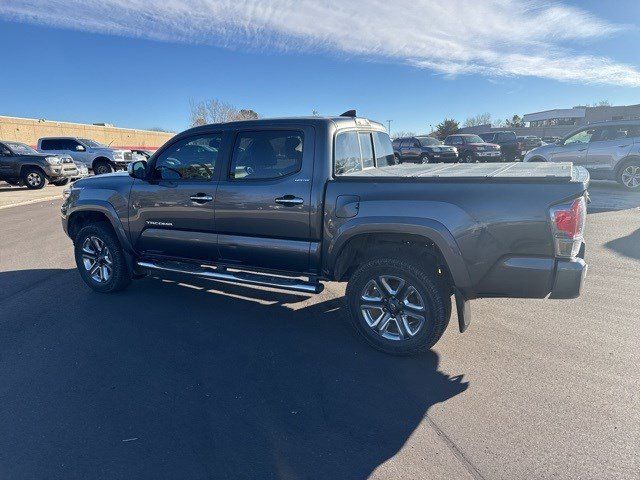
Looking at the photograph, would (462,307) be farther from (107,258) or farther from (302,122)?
(107,258)

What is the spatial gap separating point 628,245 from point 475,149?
16.2 metres

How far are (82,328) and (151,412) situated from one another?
178 centimetres

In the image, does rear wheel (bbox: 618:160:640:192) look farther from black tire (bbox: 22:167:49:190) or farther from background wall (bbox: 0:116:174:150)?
background wall (bbox: 0:116:174:150)

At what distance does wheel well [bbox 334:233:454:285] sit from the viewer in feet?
11.3

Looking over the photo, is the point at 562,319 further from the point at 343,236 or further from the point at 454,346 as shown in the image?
the point at 343,236

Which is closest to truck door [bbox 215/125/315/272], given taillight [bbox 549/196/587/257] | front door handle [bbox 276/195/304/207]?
front door handle [bbox 276/195/304/207]

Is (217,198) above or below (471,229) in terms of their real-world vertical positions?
above

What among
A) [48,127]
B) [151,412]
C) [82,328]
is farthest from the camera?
[48,127]

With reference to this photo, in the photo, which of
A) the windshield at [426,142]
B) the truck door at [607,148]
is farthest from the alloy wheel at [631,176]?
the windshield at [426,142]

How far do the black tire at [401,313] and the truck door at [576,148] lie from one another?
→ 437 inches

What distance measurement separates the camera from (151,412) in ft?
9.30

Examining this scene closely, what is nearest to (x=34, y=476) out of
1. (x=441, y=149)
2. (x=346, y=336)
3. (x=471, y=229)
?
(x=346, y=336)

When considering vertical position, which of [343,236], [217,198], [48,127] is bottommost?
[343,236]

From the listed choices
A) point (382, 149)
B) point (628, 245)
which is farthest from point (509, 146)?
point (382, 149)
